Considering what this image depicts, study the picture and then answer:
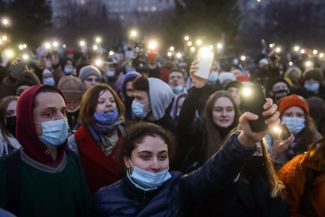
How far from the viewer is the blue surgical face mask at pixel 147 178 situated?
9.63 ft

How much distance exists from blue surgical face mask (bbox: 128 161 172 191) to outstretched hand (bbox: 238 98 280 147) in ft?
2.12

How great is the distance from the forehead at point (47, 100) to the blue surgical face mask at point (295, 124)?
9.49 ft

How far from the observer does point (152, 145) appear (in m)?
3.05

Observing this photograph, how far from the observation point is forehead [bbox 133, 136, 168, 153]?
9.96 feet

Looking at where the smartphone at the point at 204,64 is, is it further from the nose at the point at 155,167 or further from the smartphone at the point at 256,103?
the smartphone at the point at 256,103

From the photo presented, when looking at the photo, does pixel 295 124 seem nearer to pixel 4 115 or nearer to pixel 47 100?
pixel 47 100

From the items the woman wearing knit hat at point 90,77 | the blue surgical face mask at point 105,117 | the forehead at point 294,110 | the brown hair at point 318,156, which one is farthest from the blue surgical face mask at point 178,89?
the brown hair at point 318,156

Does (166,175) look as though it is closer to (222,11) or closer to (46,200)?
(46,200)

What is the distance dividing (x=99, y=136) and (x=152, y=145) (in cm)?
121

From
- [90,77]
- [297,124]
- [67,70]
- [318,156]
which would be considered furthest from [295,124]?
[67,70]

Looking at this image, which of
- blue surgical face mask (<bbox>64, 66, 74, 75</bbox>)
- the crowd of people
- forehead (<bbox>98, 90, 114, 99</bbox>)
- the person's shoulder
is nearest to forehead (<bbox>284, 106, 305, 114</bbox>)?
the crowd of people

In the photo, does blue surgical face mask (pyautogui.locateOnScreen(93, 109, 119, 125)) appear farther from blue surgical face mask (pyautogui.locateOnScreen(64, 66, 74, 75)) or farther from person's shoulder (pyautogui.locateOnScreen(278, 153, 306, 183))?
blue surgical face mask (pyautogui.locateOnScreen(64, 66, 74, 75))

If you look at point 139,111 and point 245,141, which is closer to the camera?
point 245,141

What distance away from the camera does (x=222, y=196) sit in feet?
9.34
